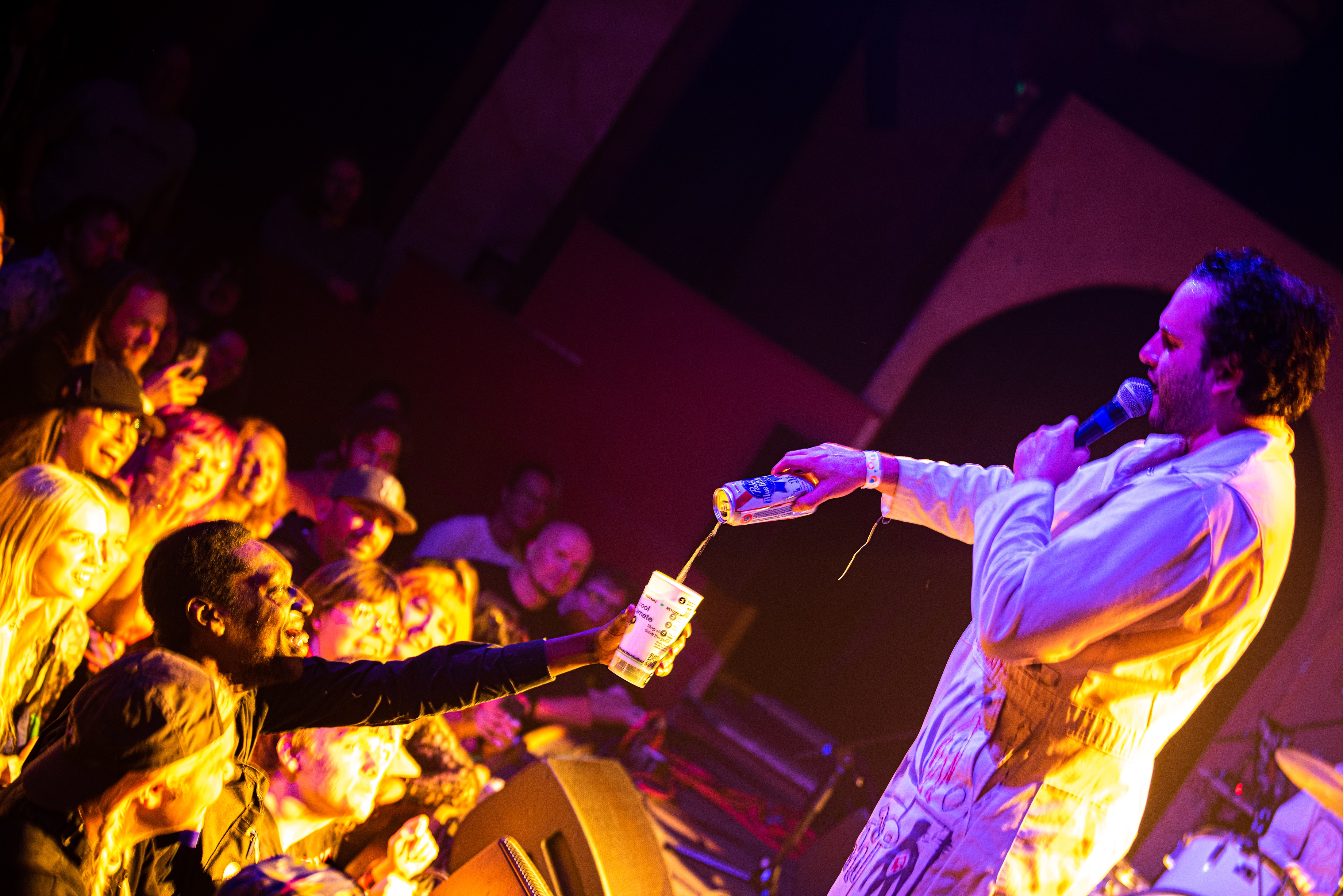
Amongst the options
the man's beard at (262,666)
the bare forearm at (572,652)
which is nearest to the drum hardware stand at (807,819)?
the bare forearm at (572,652)

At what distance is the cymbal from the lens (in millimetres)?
3705

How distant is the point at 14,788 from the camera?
1620 mm

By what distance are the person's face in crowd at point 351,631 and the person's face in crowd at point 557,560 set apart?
7.09ft

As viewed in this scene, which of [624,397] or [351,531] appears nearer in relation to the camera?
[351,531]

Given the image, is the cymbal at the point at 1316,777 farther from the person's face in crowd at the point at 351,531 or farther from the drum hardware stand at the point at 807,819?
the person's face in crowd at the point at 351,531

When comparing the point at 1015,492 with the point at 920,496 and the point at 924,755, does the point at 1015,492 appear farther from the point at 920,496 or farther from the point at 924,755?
the point at 924,755

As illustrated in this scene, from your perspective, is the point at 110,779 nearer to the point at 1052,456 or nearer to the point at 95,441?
the point at 1052,456

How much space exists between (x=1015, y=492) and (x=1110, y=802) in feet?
1.85

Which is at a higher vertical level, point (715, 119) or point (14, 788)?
point (715, 119)

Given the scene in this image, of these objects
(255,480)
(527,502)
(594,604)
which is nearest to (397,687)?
(255,480)

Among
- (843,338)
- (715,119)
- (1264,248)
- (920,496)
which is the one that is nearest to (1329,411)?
(1264,248)

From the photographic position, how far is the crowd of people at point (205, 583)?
1639 mm

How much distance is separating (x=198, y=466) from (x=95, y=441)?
0.39 metres

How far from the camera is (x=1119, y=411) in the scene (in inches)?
74.4
